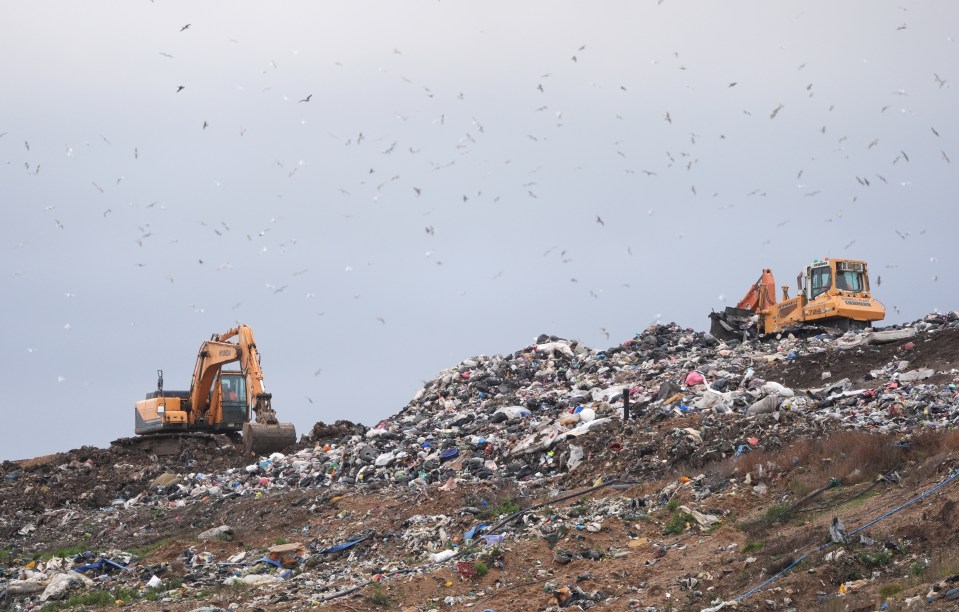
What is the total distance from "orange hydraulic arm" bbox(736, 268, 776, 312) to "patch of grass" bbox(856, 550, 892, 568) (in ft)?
63.7

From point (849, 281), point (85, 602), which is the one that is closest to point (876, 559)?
point (85, 602)

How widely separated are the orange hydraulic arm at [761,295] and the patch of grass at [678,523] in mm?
17295

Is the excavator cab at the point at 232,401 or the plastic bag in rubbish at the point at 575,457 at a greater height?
the excavator cab at the point at 232,401

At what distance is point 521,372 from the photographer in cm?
2259

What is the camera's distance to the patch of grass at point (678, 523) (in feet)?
35.1

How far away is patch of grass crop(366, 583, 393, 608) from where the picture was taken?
9.80 m

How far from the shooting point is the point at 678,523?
10781 mm

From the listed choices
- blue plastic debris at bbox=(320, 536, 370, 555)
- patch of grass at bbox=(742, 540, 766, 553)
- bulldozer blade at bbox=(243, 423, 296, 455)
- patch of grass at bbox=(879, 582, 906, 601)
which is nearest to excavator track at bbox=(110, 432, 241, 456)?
bulldozer blade at bbox=(243, 423, 296, 455)

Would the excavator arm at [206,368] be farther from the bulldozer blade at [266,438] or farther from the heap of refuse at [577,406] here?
the heap of refuse at [577,406]

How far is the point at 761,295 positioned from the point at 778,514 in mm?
18150

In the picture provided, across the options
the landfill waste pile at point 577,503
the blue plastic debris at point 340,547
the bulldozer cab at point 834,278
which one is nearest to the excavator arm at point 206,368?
the landfill waste pile at point 577,503

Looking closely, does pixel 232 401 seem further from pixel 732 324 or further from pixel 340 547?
pixel 340 547

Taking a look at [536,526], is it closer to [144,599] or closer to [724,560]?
[724,560]

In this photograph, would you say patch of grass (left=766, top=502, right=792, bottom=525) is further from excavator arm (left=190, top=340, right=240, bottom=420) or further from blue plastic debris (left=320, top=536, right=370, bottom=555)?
excavator arm (left=190, top=340, right=240, bottom=420)
